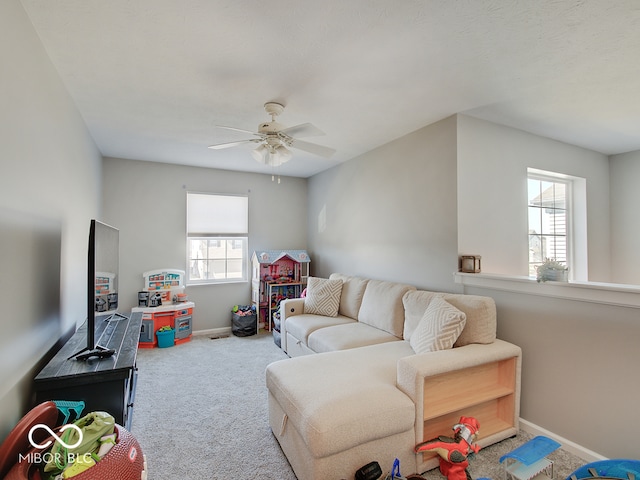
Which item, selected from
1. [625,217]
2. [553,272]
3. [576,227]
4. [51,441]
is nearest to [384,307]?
[553,272]

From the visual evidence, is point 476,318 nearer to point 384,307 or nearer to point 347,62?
point 384,307

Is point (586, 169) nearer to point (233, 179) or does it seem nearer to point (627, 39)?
point (627, 39)

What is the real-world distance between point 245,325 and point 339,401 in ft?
10.6

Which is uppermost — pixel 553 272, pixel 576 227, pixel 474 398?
pixel 576 227

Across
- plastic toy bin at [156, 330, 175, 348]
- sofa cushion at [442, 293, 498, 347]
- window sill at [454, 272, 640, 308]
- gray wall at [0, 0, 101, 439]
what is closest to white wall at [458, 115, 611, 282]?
window sill at [454, 272, 640, 308]

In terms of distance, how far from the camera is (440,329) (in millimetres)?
2207

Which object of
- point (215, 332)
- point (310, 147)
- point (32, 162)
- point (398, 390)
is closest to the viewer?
point (32, 162)

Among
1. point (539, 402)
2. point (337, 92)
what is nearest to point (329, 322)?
point (539, 402)

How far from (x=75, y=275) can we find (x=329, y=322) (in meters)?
2.50

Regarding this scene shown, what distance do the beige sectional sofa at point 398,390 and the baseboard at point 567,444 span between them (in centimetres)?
21

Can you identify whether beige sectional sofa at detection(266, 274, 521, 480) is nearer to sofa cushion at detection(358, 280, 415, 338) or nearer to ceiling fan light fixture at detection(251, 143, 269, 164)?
Answer: sofa cushion at detection(358, 280, 415, 338)

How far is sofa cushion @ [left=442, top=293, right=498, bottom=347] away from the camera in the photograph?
89.3 inches

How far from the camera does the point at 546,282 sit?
2219mm

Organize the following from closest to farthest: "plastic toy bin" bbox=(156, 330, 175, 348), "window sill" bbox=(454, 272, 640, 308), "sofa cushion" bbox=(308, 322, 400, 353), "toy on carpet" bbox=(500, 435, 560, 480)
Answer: "toy on carpet" bbox=(500, 435, 560, 480), "window sill" bbox=(454, 272, 640, 308), "sofa cushion" bbox=(308, 322, 400, 353), "plastic toy bin" bbox=(156, 330, 175, 348)
